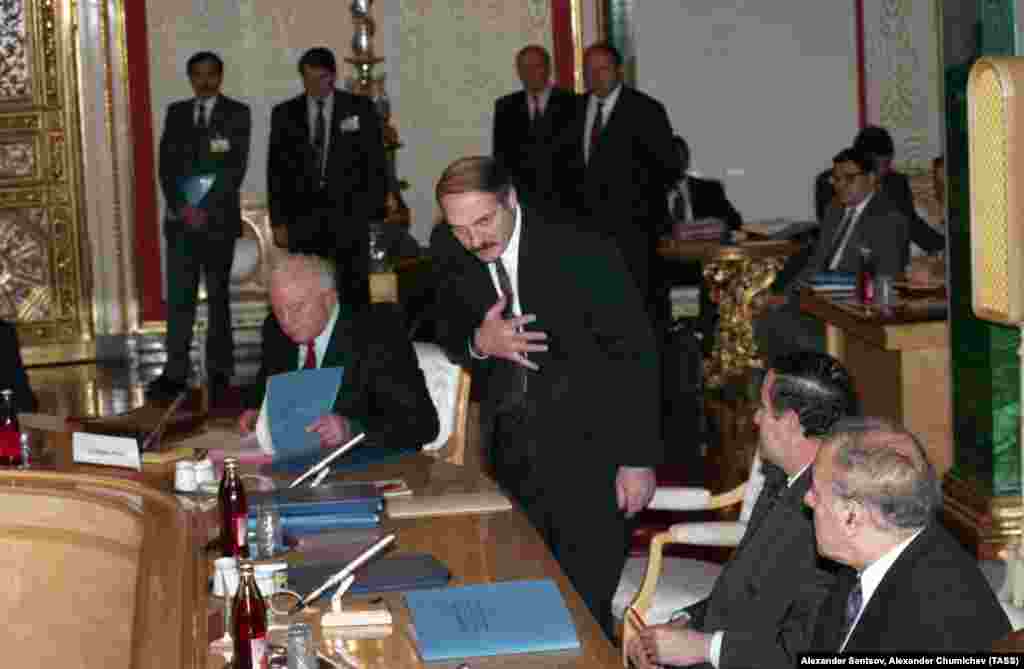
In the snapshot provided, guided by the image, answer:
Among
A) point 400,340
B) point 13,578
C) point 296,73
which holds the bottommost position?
point 13,578

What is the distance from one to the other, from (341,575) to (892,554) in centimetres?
103

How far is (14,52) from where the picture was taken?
1145cm

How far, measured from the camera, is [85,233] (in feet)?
38.5

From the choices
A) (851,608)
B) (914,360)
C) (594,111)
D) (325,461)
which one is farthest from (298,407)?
(594,111)

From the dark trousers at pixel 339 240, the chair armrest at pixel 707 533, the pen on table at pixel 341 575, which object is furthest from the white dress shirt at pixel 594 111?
the pen on table at pixel 341 575

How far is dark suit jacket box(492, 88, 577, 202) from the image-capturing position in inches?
404

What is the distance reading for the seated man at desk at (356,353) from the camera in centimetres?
495

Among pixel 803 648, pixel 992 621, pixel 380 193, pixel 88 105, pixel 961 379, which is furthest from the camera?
pixel 88 105

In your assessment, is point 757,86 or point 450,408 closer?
point 450,408

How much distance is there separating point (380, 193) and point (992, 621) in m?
7.95

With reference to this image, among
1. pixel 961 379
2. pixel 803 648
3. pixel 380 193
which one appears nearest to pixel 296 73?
pixel 380 193

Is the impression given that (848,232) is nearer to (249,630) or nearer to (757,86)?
(757,86)

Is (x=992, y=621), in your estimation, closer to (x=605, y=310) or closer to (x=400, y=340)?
(x=605, y=310)

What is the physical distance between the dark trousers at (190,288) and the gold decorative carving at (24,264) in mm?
1426
